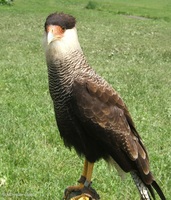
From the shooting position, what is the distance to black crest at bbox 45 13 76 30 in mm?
3047

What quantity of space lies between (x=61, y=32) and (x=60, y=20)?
3.2 inches

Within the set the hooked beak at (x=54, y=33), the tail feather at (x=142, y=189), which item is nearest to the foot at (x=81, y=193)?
the tail feather at (x=142, y=189)

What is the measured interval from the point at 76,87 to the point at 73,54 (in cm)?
22

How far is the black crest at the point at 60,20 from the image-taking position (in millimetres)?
3047

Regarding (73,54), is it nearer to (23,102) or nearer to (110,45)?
(23,102)

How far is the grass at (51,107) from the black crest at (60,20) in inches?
81.7

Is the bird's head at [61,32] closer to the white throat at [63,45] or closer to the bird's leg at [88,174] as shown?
the white throat at [63,45]

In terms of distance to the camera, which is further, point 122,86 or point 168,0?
point 168,0

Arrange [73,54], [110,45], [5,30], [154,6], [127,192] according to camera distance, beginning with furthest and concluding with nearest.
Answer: [154,6] → [5,30] → [110,45] → [127,192] → [73,54]

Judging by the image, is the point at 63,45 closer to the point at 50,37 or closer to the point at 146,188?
the point at 50,37

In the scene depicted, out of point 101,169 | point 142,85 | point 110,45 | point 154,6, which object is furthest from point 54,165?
point 154,6

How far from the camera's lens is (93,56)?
13438 mm

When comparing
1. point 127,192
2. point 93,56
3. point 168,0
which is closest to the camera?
point 127,192

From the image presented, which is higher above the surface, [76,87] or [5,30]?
[76,87]
